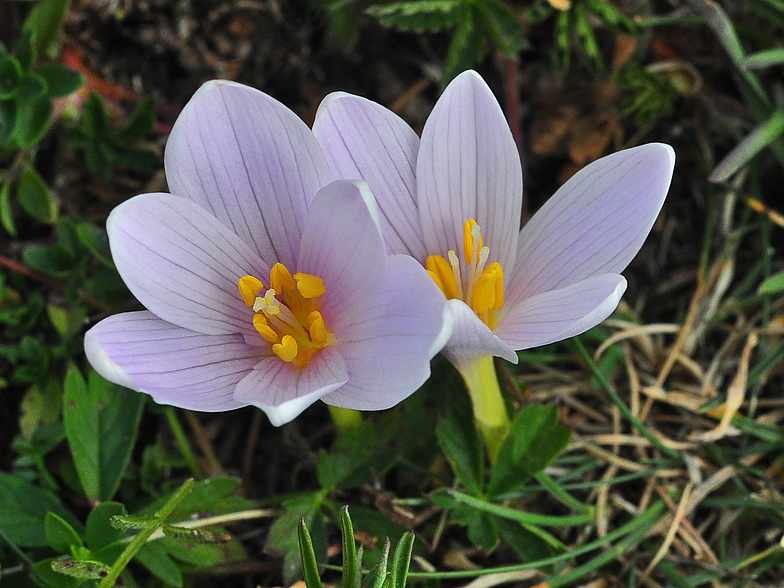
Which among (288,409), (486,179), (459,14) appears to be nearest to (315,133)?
(486,179)

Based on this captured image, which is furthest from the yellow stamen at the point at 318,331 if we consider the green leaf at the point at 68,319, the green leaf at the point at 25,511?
the green leaf at the point at 68,319

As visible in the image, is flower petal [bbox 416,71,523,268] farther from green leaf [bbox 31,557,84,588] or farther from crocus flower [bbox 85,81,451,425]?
green leaf [bbox 31,557,84,588]

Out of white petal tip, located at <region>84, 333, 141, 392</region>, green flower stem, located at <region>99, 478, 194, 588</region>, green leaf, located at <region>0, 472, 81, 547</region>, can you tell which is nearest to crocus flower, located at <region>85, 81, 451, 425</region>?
white petal tip, located at <region>84, 333, 141, 392</region>

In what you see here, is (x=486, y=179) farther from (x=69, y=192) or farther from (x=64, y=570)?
(x=69, y=192)

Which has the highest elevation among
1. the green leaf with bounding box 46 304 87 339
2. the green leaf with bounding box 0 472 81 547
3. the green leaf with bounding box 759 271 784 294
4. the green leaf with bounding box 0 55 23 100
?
the green leaf with bounding box 0 55 23 100

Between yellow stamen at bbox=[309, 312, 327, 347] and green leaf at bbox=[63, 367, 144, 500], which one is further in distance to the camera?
green leaf at bbox=[63, 367, 144, 500]

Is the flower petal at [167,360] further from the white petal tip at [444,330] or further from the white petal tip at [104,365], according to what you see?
the white petal tip at [444,330]
